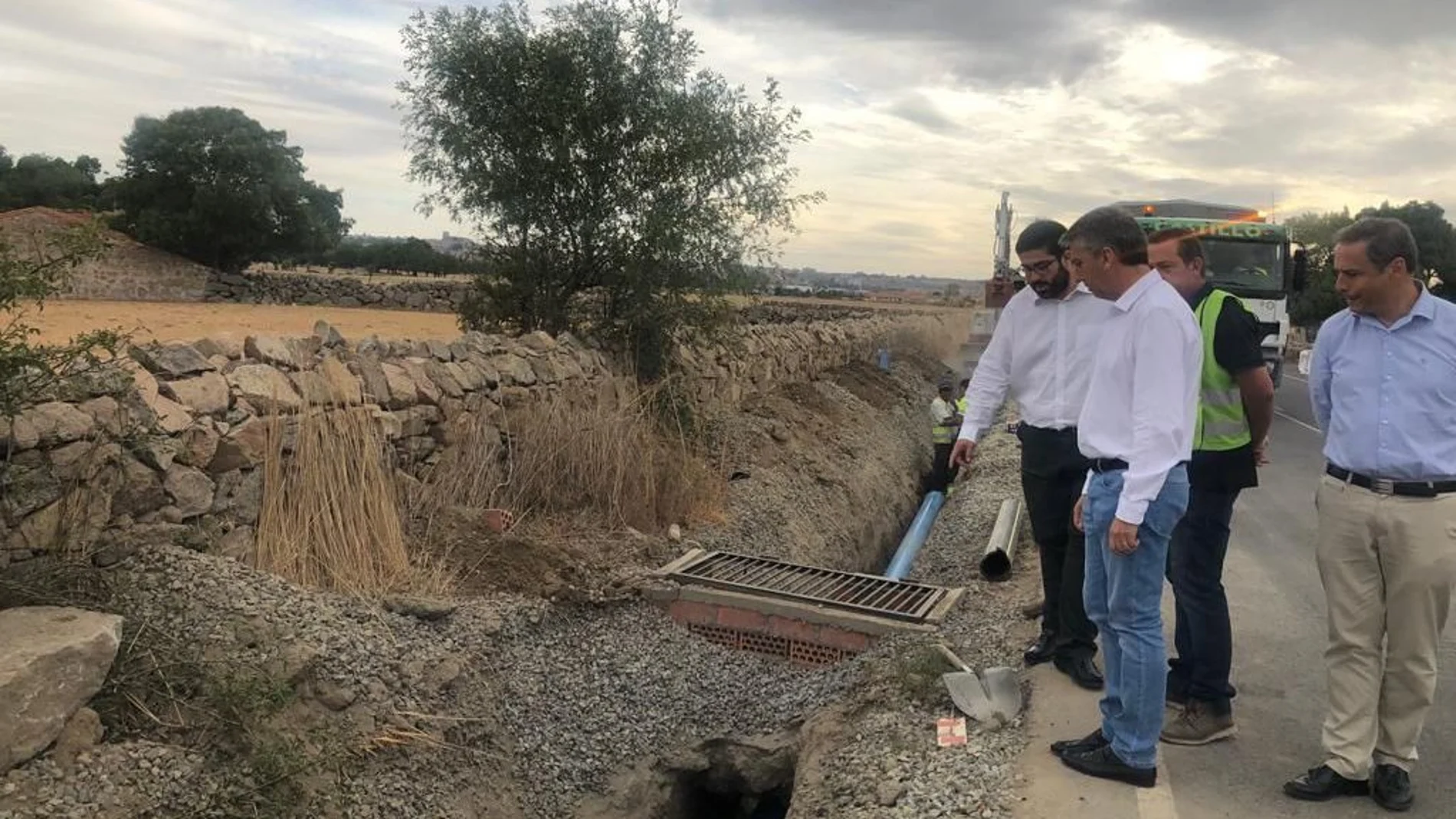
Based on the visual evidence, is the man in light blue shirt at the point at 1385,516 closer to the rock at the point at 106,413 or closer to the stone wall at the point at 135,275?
the rock at the point at 106,413

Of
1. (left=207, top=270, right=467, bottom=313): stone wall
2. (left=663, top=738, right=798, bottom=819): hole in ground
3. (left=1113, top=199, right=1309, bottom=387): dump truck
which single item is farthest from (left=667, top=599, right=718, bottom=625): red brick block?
(left=207, top=270, right=467, bottom=313): stone wall

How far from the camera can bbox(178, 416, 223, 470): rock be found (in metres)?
5.19

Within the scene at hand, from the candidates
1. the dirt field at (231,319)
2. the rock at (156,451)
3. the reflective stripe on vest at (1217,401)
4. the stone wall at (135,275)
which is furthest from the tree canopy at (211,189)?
the reflective stripe on vest at (1217,401)

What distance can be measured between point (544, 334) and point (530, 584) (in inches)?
138

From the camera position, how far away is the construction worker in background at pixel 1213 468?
420 centimetres

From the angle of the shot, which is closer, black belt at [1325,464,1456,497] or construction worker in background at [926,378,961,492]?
black belt at [1325,464,1456,497]

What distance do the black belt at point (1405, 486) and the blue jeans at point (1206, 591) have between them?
0.59 meters

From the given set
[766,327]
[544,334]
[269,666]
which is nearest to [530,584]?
[269,666]

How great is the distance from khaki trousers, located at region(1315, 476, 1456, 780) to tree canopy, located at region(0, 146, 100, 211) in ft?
140

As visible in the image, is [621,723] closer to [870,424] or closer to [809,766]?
[809,766]

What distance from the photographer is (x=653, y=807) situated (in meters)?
5.25

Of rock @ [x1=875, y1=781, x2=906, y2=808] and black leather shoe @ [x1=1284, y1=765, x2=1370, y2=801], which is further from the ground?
black leather shoe @ [x1=1284, y1=765, x2=1370, y2=801]

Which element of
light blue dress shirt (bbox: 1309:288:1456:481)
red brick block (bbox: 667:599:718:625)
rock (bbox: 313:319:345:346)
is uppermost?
light blue dress shirt (bbox: 1309:288:1456:481)

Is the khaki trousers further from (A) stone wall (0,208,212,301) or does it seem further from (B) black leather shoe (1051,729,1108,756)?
(A) stone wall (0,208,212,301)
